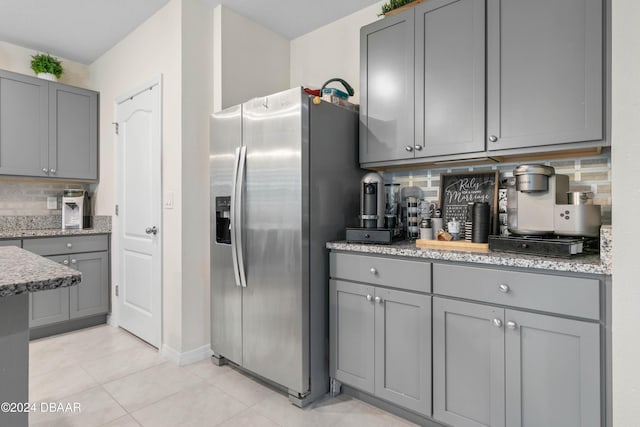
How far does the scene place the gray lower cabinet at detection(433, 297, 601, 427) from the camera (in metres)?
1.36

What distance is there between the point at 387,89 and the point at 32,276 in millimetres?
1972

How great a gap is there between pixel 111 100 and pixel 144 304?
2065mm

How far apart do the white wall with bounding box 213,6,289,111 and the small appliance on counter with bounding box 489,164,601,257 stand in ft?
6.86

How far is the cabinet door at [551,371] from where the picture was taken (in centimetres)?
135

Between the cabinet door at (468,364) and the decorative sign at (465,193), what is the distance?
65cm

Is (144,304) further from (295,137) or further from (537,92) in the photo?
(537,92)

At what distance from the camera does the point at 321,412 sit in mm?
1994

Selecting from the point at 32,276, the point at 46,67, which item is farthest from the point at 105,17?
the point at 32,276

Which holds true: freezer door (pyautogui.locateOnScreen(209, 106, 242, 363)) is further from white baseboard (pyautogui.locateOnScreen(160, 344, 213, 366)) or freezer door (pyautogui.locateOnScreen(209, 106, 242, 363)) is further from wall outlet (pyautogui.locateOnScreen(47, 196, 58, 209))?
wall outlet (pyautogui.locateOnScreen(47, 196, 58, 209))

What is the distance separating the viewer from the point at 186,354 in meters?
2.60

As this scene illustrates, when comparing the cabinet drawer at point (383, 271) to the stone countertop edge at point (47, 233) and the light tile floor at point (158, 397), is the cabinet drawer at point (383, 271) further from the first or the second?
the stone countertop edge at point (47, 233)

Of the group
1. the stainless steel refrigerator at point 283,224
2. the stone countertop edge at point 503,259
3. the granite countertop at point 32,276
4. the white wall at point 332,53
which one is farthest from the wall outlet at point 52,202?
the stone countertop edge at point 503,259

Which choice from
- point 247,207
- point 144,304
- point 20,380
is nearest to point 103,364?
point 144,304

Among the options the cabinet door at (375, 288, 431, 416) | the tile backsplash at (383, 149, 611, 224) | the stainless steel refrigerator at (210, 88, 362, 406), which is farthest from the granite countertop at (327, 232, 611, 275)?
the tile backsplash at (383, 149, 611, 224)
